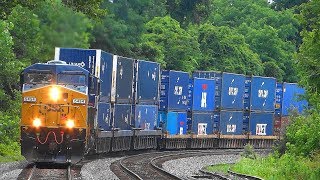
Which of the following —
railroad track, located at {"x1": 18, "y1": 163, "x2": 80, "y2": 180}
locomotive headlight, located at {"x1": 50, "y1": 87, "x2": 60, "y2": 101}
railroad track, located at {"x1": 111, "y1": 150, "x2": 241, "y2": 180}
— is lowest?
railroad track, located at {"x1": 111, "y1": 150, "x2": 241, "y2": 180}

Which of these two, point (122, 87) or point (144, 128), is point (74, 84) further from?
point (144, 128)

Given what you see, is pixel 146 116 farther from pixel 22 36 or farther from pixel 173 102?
pixel 22 36

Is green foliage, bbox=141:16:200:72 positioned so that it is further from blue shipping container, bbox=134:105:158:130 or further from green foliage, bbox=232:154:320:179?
green foliage, bbox=232:154:320:179

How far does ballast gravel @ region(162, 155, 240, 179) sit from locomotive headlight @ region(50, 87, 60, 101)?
4.58 m

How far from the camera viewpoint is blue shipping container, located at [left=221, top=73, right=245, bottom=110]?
4616 centimetres

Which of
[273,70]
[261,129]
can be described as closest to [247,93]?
[261,129]

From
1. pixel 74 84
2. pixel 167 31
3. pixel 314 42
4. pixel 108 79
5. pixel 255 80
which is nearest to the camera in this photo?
pixel 314 42

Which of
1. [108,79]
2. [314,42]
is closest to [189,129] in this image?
[108,79]

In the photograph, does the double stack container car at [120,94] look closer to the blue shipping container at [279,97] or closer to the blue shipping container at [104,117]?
the blue shipping container at [104,117]

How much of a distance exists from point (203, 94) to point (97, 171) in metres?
21.1

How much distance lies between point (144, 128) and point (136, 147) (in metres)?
1.04

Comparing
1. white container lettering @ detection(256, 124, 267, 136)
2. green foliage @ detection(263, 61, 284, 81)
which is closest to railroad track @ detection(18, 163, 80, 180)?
white container lettering @ detection(256, 124, 267, 136)

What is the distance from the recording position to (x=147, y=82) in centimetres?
3684

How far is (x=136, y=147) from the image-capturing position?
37.4 meters
